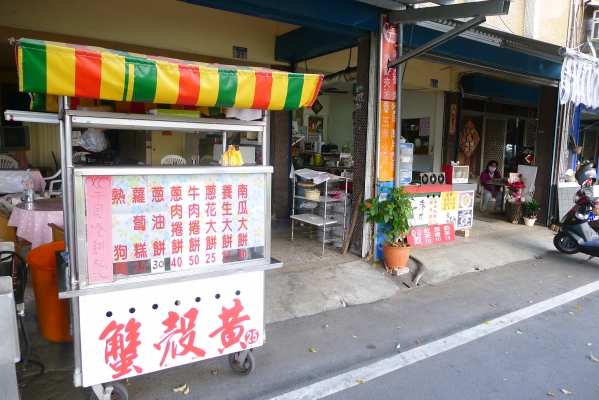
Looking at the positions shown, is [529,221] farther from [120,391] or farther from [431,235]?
[120,391]

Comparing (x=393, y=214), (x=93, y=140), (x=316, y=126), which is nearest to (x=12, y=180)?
(x=93, y=140)

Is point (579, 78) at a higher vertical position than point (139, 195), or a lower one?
higher

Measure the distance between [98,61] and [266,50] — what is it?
6.20 meters

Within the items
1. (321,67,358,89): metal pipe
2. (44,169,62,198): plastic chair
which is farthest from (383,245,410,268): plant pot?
(44,169,62,198): plastic chair

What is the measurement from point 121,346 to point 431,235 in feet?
19.3

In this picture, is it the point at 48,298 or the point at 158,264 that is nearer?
the point at 158,264

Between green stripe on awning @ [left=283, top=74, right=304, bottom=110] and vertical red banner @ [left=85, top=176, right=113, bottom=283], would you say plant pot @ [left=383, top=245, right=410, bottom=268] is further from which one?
vertical red banner @ [left=85, top=176, right=113, bottom=283]

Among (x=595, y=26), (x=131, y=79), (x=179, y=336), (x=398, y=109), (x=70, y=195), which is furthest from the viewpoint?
(x=595, y=26)

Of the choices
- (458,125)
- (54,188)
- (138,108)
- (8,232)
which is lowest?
(8,232)

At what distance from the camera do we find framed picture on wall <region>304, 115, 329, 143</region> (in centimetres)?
1230

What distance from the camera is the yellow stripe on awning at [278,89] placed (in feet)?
9.52

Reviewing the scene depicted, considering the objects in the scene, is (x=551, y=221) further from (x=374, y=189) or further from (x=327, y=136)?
(x=327, y=136)

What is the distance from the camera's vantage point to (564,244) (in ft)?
23.8

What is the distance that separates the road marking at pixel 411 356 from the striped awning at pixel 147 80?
83.5 inches
